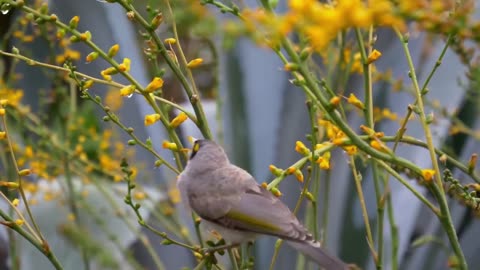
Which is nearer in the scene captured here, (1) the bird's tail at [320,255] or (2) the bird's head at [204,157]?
(1) the bird's tail at [320,255]

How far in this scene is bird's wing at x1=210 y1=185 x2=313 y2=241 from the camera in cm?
90

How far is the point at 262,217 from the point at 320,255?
0.10 m

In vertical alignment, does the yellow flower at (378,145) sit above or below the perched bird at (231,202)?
above

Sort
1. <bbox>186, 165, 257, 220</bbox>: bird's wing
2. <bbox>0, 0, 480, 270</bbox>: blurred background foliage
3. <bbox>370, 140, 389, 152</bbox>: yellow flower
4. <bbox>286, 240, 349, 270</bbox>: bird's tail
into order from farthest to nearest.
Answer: <bbox>0, 0, 480, 270</bbox>: blurred background foliage → <bbox>186, 165, 257, 220</bbox>: bird's wing → <bbox>286, 240, 349, 270</bbox>: bird's tail → <bbox>370, 140, 389, 152</bbox>: yellow flower

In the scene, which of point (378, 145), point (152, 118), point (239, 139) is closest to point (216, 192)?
point (152, 118)

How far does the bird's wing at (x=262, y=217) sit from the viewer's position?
2.94ft

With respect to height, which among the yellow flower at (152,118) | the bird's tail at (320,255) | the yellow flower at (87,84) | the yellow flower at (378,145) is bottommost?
the bird's tail at (320,255)

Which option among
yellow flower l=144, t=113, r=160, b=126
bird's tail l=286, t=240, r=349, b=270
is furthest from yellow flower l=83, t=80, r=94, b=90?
bird's tail l=286, t=240, r=349, b=270

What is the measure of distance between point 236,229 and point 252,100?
1.11m

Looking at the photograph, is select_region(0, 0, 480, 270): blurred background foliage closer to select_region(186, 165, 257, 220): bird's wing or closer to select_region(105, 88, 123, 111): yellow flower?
select_region(105, 88, 123, 111): yellow flower

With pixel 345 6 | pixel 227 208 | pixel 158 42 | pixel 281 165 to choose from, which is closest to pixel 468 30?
pixel 345 6

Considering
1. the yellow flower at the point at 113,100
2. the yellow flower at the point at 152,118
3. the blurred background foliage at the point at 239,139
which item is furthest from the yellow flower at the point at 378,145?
the yellow flower at the point at 113,100

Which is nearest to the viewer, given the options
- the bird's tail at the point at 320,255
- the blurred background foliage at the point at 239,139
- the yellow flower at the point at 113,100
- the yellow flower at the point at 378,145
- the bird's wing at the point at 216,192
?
the yellow flower at the point at 378,145

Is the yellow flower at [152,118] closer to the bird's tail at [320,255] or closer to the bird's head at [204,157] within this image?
the bird's head at [204,157]
